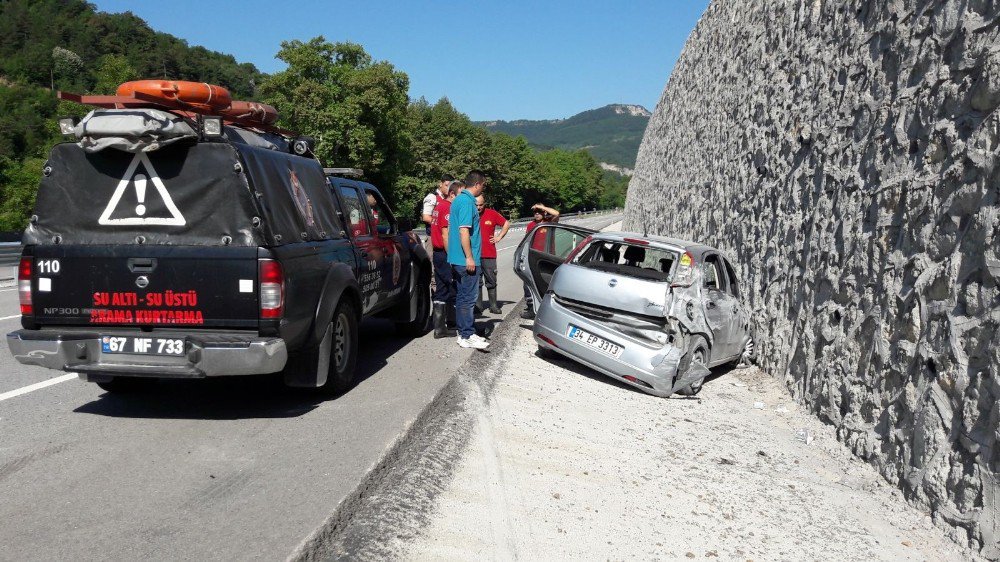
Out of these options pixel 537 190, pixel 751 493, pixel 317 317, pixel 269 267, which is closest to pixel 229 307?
pixel 269 267

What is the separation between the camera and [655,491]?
4645 mm

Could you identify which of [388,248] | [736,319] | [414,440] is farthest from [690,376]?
[388,248]

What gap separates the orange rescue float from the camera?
5.47m

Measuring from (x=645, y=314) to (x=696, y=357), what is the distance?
783mm

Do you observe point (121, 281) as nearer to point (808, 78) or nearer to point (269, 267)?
point (269, 267)

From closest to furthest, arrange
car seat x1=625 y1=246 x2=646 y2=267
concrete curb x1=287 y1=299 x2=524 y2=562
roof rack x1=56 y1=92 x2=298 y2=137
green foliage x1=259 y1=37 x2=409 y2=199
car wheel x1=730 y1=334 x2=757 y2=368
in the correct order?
concrete curb x1=287 y1=299 x2=524 y2=562, roof rack x1=56 y1=92 x2=298 y2=137, car seat x1=625 y1=246 x2=646 y2=267, car wheel x1=730 y1=334 x2=757 y2=368, green foliage x1=259 y1=37 x2=409 y2=199

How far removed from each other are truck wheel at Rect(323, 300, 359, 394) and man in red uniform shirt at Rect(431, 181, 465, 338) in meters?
2.63

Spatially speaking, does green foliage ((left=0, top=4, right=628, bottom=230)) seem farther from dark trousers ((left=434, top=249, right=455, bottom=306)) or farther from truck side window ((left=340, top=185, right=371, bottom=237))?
truck side window ((left=340, top=185, right=371, bottom=237))

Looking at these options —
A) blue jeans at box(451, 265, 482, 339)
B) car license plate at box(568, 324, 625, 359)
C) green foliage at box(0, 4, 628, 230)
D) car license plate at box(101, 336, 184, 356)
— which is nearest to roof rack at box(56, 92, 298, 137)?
car license plate at box(101, 336, 184, 356)

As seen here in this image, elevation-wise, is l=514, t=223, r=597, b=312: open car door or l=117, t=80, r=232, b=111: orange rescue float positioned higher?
l=117, t=80, r=232, b=111: orange rescue float

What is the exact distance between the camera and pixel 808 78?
29.0 ft

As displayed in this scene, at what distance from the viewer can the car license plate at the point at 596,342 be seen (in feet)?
23.1

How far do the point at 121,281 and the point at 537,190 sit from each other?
11284cm

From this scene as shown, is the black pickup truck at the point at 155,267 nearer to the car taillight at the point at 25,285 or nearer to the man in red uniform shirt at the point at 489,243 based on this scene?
the car taillight at the point at 25,285
